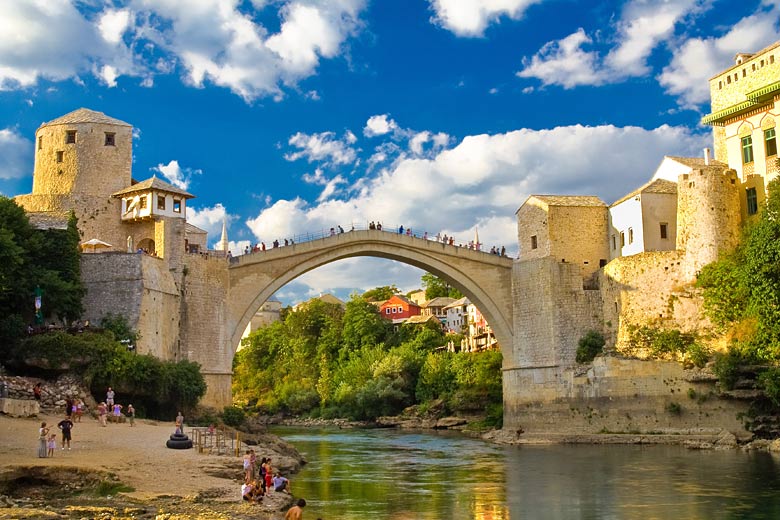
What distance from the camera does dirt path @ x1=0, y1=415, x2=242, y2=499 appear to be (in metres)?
15.9

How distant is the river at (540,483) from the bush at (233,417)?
276cm

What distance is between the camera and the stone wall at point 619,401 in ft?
95.7

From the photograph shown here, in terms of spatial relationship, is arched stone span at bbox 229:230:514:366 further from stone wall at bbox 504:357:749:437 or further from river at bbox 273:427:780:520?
river at bbox 273:427:780:520

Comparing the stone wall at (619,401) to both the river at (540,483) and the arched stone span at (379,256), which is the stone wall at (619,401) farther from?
the arched stone span at (379,256)

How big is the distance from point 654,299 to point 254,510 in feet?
71.3

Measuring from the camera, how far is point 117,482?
51.2 feet

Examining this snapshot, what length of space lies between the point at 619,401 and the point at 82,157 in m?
22.3

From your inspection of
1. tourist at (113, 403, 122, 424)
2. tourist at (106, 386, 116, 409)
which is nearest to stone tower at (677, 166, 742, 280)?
tourist at (113, 403, 122, 424)

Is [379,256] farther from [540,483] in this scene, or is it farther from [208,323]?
[540,483]

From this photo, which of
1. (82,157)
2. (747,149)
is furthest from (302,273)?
(747,149)

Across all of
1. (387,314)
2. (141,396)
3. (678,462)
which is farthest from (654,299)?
(387,314)

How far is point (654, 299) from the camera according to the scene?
32.4m

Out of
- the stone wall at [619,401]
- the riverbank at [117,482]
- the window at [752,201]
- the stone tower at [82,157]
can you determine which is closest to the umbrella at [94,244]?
the stone tower at [82,157]

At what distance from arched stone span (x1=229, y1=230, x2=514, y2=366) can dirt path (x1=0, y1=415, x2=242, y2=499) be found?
11.7 metres
